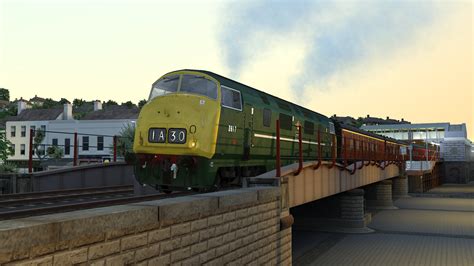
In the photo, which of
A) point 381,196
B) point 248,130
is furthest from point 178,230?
point 381,196

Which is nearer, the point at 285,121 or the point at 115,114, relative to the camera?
the point at 285,121

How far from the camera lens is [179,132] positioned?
12.1 m

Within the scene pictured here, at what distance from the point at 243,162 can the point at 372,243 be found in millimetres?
10000

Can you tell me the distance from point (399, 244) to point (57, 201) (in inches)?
599

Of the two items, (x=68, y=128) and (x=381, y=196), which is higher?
(x=68, y=128)

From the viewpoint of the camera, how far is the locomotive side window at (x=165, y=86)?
A: 13302mm

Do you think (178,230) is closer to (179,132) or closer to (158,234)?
(158,234)

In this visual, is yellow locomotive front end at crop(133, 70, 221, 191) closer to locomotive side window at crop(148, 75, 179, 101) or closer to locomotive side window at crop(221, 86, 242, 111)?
locomotive side window at crop(148, 75, 179, 101)

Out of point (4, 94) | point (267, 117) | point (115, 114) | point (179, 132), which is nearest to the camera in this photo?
point (179, 132)

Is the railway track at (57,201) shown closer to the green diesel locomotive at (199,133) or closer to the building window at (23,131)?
the green diesel locomotive at (199,133)

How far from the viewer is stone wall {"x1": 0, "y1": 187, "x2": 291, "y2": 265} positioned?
425 centimetres

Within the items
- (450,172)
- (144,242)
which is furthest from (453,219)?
(450,172)

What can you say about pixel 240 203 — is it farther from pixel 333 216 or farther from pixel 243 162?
pixel 333 216

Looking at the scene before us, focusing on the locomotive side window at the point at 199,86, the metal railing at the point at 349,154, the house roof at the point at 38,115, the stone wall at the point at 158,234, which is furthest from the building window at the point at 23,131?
the stone wall at the point at 158,234
